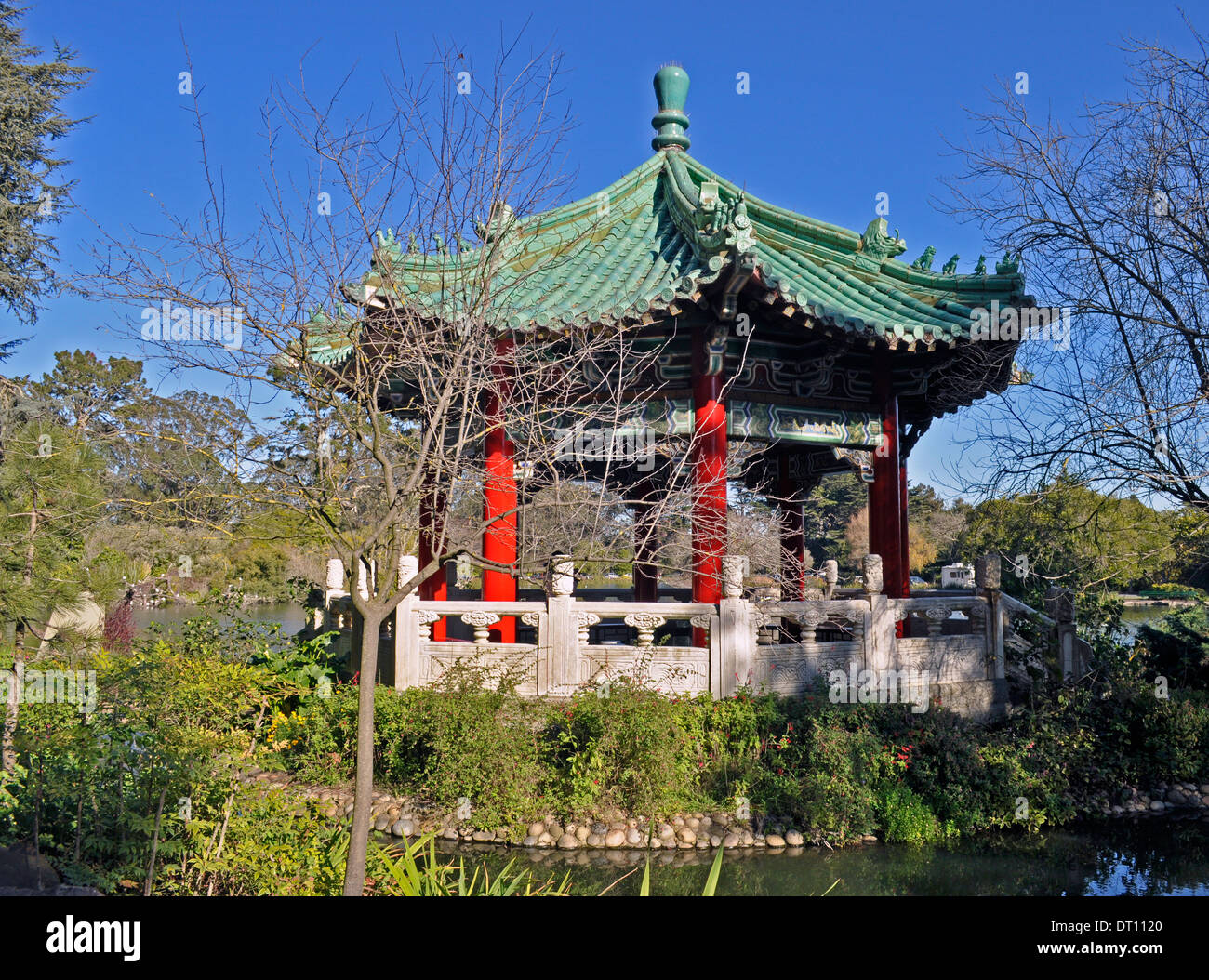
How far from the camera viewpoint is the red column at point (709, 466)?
8.03 meters

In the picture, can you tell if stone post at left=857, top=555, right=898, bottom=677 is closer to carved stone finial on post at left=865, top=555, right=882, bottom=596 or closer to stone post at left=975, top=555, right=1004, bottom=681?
carved stone finial on post at left=865, top=555, right=882, bottom=596

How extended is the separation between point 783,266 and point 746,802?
528 cm

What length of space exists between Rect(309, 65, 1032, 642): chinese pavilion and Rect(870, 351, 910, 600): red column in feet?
0.07

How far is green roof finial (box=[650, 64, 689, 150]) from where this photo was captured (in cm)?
1095

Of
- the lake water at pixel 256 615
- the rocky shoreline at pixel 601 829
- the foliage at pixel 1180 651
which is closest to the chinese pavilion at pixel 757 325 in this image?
the rocky shoreline at pixel 601 829

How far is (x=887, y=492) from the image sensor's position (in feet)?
31.3

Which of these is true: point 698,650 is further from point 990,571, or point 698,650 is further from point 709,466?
point 990,571

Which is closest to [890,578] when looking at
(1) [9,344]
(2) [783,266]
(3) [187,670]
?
(2) [783,266]

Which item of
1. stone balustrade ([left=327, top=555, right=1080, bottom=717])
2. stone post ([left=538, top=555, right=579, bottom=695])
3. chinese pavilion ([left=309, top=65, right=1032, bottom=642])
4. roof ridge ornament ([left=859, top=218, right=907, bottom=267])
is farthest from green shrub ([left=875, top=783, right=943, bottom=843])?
roof ridge ornament ([left=859, top=218, right=907, bottom=267])

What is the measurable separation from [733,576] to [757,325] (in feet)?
9.16

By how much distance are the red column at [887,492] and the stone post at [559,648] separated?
371 cm

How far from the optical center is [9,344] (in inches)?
682

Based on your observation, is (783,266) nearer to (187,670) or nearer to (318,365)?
(318,365)

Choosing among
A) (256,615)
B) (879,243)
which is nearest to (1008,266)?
(879,243)
